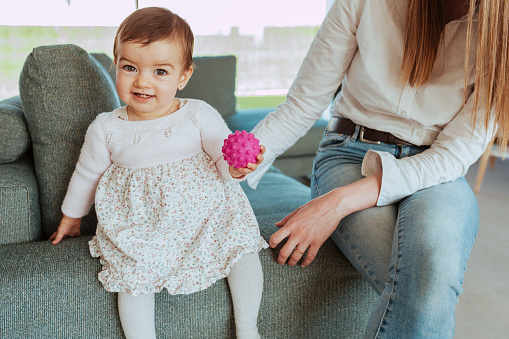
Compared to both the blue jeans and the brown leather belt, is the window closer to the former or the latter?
the brown leather belt

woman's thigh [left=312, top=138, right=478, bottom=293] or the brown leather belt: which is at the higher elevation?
the brown leather belt

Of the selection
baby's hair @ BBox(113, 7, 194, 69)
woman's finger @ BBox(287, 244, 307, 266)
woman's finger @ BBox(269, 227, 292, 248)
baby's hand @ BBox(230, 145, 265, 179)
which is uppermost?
baby's hair @ BBox(113, 7, 194, 69)

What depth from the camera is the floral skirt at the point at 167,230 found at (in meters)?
0.98

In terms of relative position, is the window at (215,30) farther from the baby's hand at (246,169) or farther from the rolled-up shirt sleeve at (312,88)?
the baby's hand at (246,169)

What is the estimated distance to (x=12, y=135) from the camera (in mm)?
1222

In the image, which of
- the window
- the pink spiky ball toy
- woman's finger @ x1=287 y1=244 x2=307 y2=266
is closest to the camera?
the pink spiky ball toy

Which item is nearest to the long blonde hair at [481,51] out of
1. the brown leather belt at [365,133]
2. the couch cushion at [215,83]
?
the brown leather belt at [365,133]

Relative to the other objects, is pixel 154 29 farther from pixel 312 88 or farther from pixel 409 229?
pixel 409 229

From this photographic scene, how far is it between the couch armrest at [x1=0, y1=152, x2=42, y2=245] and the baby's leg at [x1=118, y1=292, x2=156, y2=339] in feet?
1.04

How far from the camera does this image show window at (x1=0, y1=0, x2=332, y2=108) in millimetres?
3447

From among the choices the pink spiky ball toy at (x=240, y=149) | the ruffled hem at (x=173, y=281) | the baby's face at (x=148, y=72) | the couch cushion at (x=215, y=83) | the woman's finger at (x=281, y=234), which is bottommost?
the couch cushion at (x=215, y=83)

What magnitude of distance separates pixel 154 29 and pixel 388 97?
1.78 feet

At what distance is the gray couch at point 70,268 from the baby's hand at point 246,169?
7.7 inches

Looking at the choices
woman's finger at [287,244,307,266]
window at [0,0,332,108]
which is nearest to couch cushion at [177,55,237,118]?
window at [0,0,332,108]
